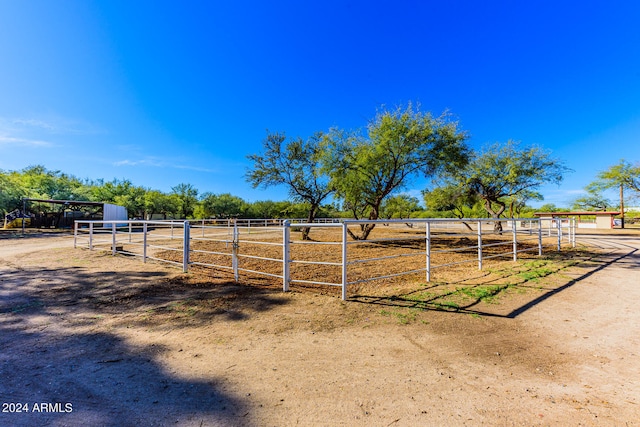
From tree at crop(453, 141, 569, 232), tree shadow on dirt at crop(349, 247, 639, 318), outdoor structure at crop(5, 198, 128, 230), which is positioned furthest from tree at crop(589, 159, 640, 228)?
outdoor structure at crop(5, 198, 128, 230)

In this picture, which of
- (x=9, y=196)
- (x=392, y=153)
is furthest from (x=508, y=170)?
(x=9, y=196)

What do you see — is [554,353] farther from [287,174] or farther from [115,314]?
[287,174]

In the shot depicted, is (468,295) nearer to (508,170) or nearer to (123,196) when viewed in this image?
(508,170)

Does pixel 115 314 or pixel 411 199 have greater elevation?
pixel 411 199

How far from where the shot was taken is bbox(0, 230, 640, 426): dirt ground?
1.83 metres

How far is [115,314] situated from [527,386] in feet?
15.2

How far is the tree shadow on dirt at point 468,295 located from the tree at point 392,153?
20.6 feet

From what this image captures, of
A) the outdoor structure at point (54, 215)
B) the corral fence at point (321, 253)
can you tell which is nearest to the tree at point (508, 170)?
the corral fence at point (321, 253)

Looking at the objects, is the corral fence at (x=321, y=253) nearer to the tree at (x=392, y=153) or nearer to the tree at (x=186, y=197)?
the tree at (x=392, y=153)

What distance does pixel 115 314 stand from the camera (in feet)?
11.9

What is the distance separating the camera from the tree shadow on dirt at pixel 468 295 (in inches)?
153

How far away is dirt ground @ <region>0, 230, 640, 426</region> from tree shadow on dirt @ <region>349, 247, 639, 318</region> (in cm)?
5

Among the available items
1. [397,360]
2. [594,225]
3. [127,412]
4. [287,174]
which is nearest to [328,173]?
[287,174]

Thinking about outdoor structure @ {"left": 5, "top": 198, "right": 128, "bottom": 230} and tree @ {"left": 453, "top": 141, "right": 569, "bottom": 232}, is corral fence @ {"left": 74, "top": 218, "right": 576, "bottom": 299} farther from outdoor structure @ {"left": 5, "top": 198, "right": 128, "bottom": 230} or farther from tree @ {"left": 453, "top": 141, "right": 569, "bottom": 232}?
outdoor structure @ {"left": 5, "top": 198, "right": 128, "bottom": 230}
